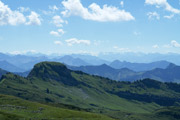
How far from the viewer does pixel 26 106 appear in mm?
155000

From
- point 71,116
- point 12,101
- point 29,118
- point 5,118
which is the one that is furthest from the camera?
point 12,101

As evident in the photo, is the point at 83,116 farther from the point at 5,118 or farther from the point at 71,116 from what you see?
the point at 5,118

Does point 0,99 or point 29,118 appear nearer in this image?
point 29,118

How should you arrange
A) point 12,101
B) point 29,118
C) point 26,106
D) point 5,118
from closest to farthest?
point 5,118 → point 29,118 → point 26,106 → point 12,101

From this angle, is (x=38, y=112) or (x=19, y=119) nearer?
(x=19, y=119)

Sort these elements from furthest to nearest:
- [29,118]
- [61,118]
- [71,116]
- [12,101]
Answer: [12,101]
[71,116]
[61,118]
[29,118]

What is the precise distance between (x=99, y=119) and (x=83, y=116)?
35.3 feet

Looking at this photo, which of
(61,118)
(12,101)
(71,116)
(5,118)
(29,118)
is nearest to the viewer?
(5,118)

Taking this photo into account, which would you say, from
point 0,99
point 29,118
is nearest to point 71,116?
point 29,118

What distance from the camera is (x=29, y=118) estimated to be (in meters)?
122

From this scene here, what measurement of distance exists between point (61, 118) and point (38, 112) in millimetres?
16003

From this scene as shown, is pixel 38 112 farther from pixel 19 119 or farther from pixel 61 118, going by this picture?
pixel 19 119

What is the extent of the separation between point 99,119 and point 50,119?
122 ft

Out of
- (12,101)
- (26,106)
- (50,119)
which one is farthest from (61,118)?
(12,101)
